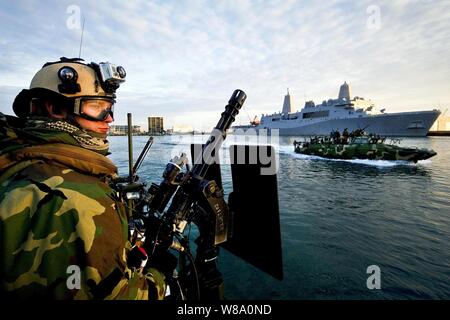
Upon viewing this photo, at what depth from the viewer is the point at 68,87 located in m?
1.93

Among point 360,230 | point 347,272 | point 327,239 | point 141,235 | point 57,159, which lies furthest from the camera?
point 360,230

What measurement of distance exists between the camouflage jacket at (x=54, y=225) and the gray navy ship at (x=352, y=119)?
2099 inches

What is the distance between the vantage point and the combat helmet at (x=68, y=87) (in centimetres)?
190

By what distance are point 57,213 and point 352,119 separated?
227 ft

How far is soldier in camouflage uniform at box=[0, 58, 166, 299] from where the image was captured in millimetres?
1242

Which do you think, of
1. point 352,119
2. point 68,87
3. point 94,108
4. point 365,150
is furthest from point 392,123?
point 68,87

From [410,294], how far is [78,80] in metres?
6.09

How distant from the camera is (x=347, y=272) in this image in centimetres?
528

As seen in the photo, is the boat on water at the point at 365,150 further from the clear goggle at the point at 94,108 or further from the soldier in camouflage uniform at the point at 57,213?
the soldier in camouflage uniform at the point at 57,213

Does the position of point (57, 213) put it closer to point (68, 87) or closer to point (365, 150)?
point (68, 87)

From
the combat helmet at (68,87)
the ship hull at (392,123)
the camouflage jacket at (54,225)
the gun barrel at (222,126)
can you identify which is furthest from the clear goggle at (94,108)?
the ship hull at (392,123)

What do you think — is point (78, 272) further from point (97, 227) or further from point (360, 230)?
point (360, 230)

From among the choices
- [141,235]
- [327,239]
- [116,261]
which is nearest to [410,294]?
[327,239]

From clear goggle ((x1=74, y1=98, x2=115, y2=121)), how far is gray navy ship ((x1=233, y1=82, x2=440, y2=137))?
5281 cm
